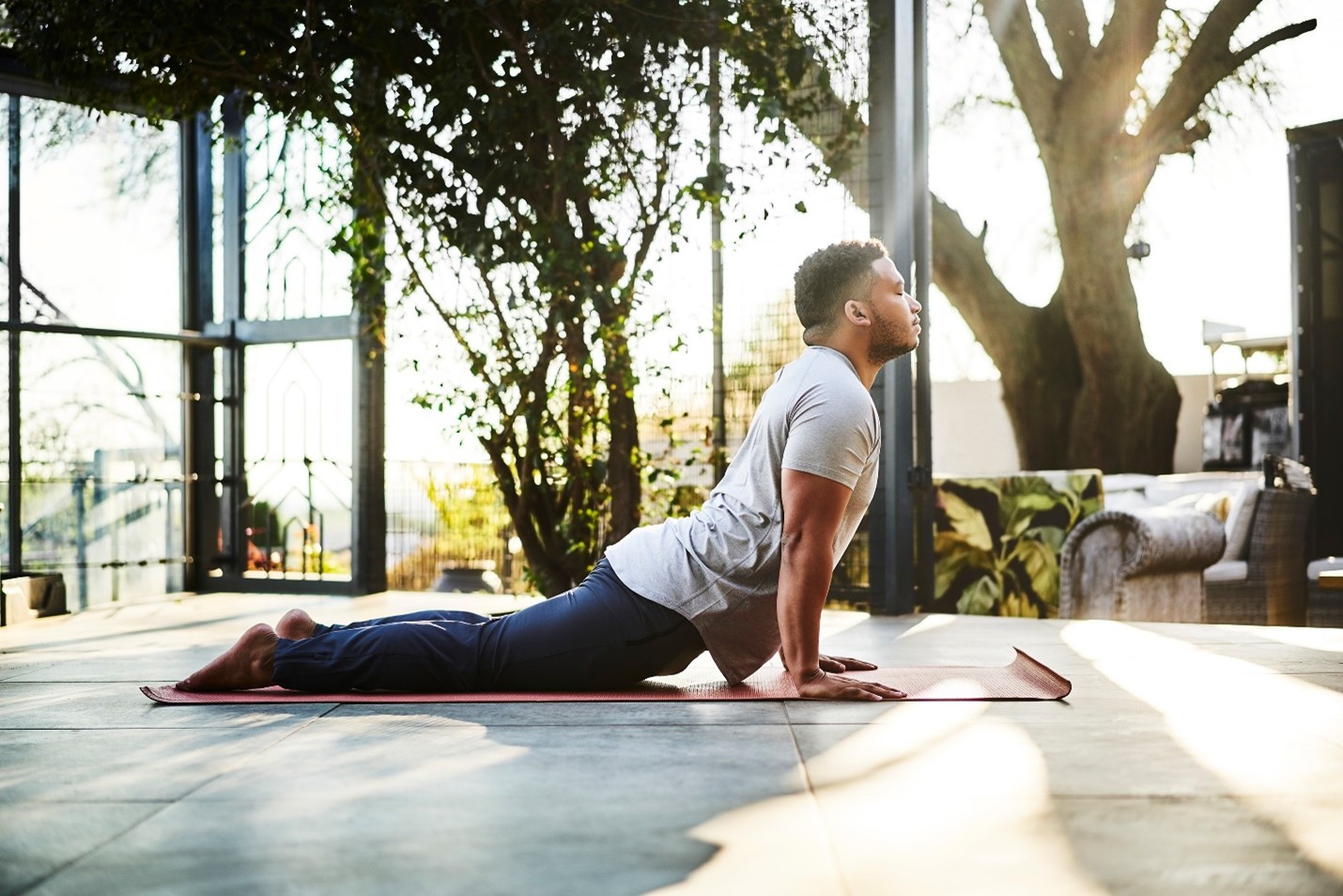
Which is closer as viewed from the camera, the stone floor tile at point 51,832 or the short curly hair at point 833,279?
the stone floor tile at point 51,832

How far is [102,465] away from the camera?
5.82 m

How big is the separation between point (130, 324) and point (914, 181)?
3.75 metres

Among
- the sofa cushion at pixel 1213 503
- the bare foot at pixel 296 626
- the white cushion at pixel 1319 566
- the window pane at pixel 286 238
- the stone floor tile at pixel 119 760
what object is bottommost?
the white cushion at pixel 1319 566

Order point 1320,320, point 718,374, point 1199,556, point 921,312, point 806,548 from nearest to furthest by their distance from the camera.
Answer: point 806,548, point 921,312, point 718,374, point 1199,556, point 1320,320

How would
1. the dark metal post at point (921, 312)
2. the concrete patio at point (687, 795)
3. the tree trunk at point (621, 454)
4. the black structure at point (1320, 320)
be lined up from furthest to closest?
the black structure at point (1320, 320)
the dark metal post at point (921, 312)
the tree trunk at point (621, 454)
the concrete patio at point (687, 795)

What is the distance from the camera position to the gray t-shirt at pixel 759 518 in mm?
2406

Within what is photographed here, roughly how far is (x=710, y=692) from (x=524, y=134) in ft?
8.81

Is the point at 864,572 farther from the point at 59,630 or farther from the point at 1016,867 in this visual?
the point at 1016,867

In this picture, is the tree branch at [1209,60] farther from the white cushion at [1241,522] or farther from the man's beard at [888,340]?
the man's beard at [888,340]

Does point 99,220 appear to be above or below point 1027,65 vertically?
below

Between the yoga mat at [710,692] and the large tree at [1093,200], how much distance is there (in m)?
7.40

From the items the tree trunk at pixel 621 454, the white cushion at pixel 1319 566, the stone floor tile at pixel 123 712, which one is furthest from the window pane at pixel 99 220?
the white cushion at pixel 1319 566

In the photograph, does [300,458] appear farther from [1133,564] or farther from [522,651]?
[1133,564]

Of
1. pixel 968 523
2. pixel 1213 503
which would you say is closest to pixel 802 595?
pixel 968 523
